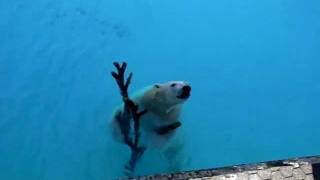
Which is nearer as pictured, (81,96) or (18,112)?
(18,112)

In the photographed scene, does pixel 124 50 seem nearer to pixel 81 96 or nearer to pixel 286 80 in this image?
pixel 81 96

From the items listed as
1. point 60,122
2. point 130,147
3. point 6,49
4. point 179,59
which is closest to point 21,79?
point 6,49

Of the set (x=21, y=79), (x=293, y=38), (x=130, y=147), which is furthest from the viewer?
(x=293, y=38)

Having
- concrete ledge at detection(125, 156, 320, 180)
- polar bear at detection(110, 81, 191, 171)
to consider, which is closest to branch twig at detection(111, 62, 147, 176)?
polar bear at detection(110, 81, 191, 171)

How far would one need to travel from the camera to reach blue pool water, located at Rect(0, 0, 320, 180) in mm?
2236

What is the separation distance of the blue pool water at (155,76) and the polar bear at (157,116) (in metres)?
0.11

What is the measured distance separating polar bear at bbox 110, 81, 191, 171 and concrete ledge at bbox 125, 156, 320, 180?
0.42 m

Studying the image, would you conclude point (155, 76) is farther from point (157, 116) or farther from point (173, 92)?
point (173, 92)

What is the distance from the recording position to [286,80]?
2705 millimetres

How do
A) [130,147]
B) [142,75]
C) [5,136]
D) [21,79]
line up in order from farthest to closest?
[142,75], [21,79], [5,136], [130,147]

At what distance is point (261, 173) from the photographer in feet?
5.42

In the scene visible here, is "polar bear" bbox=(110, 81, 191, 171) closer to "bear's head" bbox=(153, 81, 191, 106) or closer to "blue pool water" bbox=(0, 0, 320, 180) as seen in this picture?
"bear's head" bbox=(153, 81, 191, 106)

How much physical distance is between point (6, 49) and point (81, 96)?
0.51 m

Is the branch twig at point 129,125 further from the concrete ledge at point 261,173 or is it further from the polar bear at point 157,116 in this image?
the concrete ledge at point 261,173
